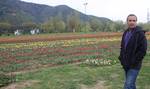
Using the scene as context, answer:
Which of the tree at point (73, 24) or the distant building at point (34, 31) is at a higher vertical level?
the tree at point (73, 24)

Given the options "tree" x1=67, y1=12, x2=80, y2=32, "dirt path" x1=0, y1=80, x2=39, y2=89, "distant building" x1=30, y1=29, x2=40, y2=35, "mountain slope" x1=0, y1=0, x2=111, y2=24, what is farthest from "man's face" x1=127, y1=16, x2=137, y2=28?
"mountain slope" x1=0, y1=0, x2=111, y2=24

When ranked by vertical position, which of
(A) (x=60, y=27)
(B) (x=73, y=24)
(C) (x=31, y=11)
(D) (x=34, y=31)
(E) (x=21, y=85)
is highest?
(C) (x=31, y=11)

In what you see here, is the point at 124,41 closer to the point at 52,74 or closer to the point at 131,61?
the point at 131,61

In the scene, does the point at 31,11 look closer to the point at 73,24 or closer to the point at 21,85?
the point at 73,24

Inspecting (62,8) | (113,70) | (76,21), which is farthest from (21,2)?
(113,70)

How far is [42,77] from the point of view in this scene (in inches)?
443

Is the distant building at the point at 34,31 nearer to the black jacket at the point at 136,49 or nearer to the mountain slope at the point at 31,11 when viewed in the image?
the mountain slope at the point at 31,11

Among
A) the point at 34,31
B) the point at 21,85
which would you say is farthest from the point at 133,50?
the point at 34,31

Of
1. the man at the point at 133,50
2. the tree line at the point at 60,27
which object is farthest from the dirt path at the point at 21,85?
the tree line at the point at 60,27

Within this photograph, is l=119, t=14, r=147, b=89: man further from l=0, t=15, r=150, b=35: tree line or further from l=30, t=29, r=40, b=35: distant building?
l=30, t=29, r=40, b=35: distant building

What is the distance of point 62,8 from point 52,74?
167414 mm

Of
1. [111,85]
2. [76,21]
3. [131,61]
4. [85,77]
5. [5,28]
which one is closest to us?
[131,61]

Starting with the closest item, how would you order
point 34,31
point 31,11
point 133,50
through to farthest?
point 133,50 → point 34,31 → point 31,11

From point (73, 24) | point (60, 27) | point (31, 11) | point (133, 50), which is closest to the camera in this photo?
point (133, 50)
